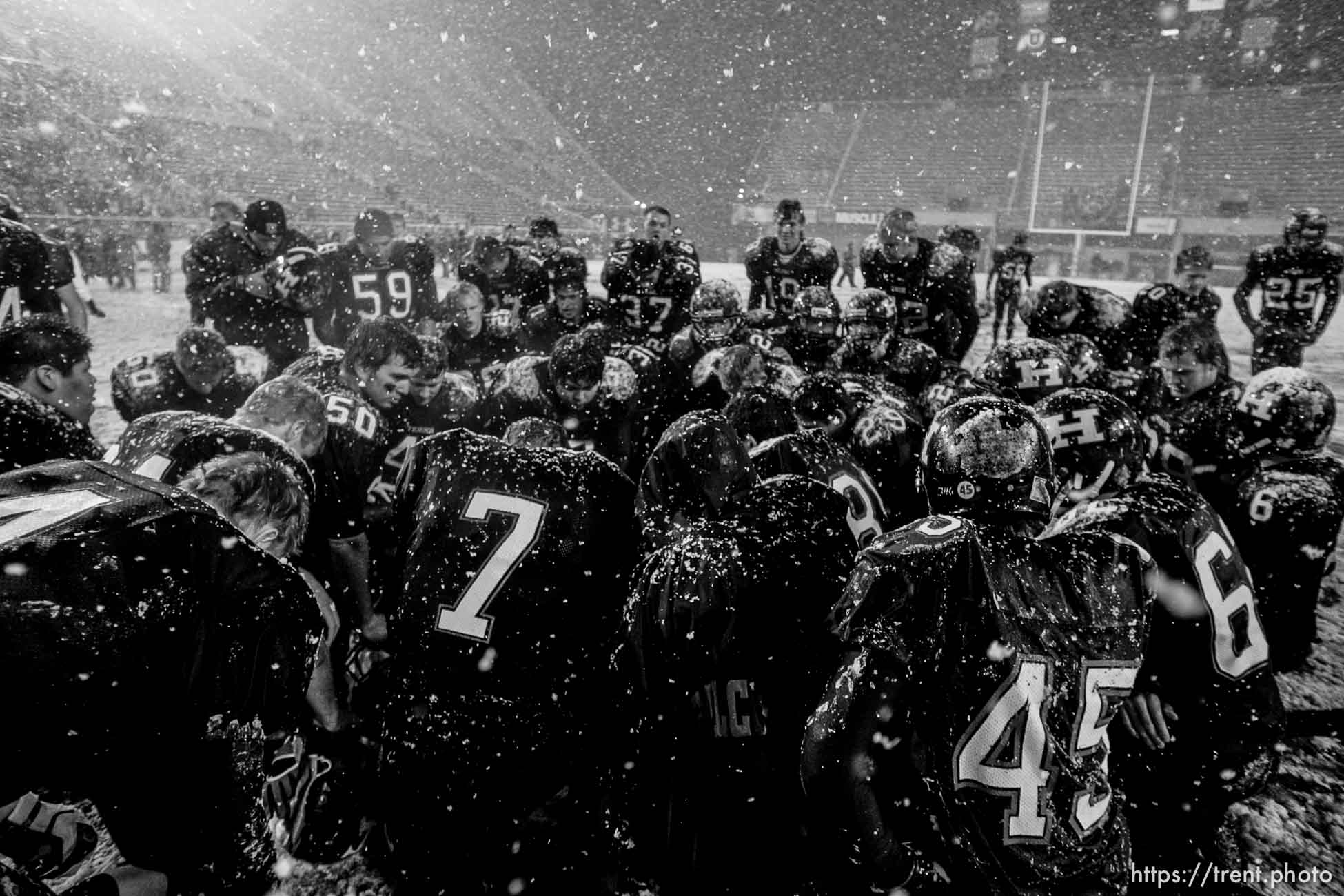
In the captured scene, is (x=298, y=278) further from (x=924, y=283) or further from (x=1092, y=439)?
(x=1092, y=439)

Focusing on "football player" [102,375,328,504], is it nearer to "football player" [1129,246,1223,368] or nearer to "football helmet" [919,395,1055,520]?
"football helmet" [919,395,1055,520]

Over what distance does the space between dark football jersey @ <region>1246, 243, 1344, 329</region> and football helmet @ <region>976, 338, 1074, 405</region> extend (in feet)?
18.3

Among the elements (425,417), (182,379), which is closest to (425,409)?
(425,417)

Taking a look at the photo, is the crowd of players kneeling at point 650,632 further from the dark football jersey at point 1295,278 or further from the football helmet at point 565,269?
the dark football jersey at point 1295,278

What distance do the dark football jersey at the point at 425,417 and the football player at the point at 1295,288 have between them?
8352mm

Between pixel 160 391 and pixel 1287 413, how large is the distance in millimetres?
6009

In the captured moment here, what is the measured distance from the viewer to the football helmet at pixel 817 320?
18.1 feet

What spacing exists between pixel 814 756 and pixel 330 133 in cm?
5015

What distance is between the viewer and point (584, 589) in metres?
2.56

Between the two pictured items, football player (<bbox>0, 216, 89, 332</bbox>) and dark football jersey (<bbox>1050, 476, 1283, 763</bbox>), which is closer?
A: dark football jersey (<bbox>1050, 476, 1283, 763</bbox>)

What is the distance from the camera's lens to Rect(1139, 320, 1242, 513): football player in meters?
4.18

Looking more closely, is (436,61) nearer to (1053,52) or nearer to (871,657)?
(1053,52)

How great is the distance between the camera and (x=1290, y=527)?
3.62 meters

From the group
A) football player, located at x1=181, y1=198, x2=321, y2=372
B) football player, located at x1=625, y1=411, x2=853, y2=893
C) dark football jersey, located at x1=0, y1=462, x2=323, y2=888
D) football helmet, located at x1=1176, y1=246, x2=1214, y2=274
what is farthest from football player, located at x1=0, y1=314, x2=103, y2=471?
football helmet, located at x1=1176, y1=246, x2=1214, y2=274
